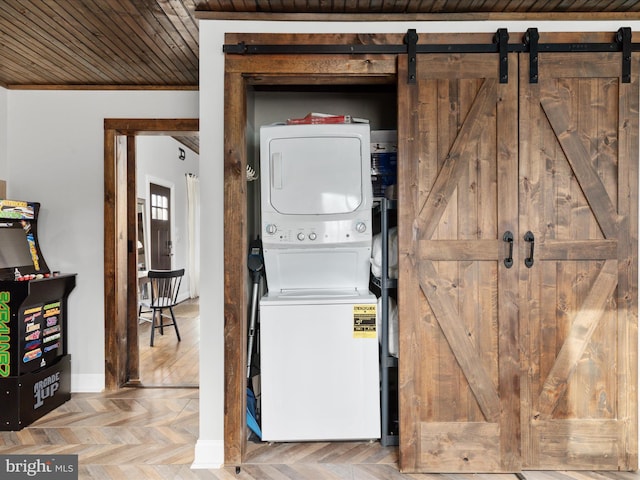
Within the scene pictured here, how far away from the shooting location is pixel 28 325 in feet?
8.73

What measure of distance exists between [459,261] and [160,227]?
552 cm

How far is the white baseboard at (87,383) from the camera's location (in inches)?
127

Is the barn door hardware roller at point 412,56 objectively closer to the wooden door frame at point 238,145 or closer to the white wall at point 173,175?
the wooden door frame at point 238,145

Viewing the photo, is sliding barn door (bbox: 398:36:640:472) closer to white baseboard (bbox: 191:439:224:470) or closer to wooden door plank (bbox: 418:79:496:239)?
wooden door plank (bbox: 418:79:496:239)

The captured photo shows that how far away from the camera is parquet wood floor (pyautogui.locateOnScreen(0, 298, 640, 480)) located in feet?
6.70

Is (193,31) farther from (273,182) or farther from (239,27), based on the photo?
(273,182)

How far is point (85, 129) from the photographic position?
325 centimetres

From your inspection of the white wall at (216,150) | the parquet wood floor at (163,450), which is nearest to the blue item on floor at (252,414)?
the parquet wood floor at (163,450)

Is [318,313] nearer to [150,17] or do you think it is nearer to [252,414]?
[252,414]

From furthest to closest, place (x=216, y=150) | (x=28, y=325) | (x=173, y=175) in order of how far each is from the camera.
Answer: (x=173, y=175), (x=28, y=325), (x=216, y=150)

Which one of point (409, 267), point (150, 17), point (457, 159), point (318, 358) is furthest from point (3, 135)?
point (457, 159)

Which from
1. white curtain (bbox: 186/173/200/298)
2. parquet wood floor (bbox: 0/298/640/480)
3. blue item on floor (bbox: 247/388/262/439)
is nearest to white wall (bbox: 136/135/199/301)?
white curtain (bbox: 186/173/200/298)

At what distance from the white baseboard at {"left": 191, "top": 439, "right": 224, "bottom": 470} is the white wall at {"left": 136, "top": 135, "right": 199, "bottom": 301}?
14.1ft

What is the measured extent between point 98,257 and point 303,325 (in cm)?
200
